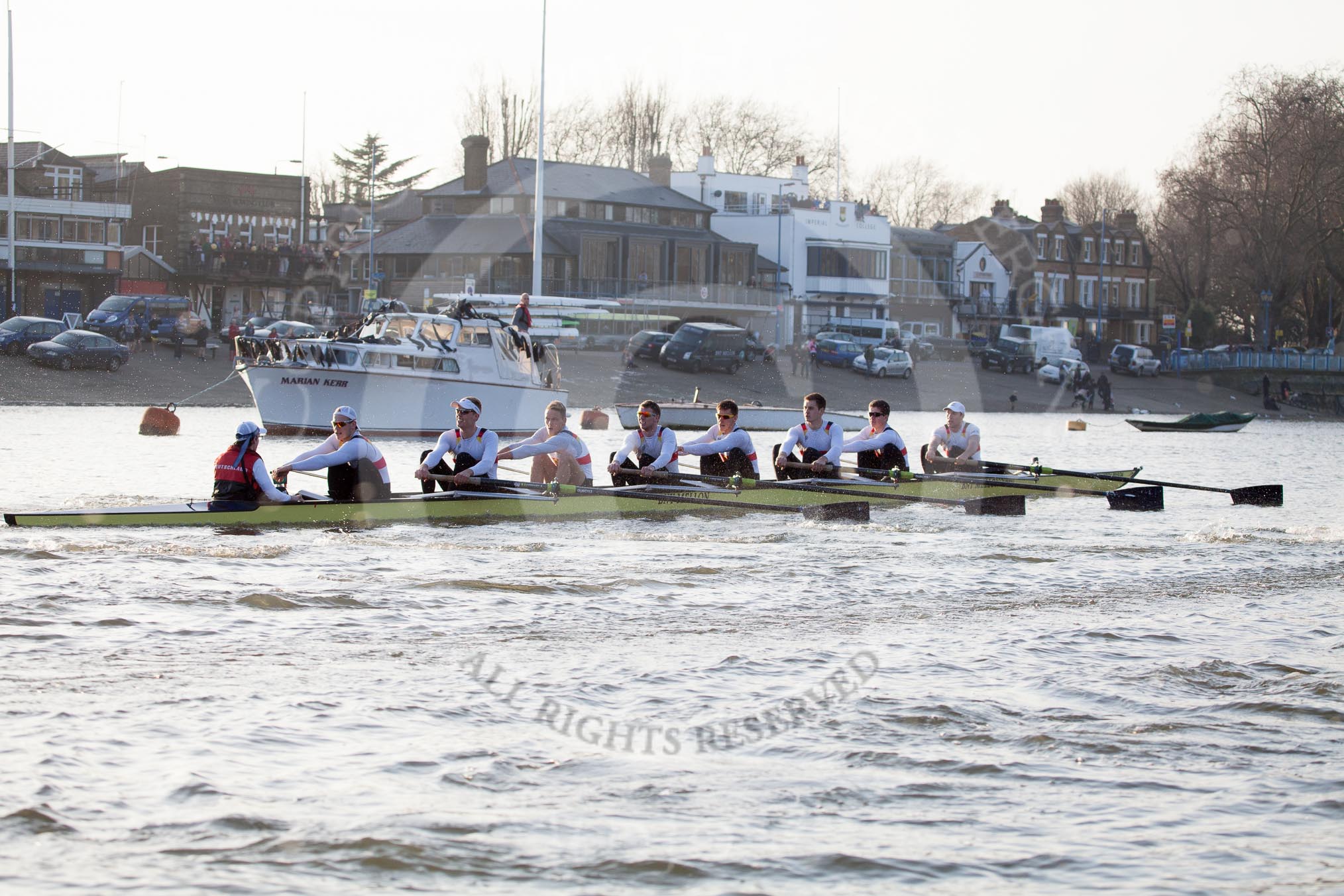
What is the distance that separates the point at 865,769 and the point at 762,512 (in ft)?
36.1

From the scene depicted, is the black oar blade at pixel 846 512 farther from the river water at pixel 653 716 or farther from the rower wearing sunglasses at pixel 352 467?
the rower wearing sunglasses at pixel 352 467

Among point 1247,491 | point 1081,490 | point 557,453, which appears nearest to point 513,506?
point 557,453

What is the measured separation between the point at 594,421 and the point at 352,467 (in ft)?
76.4

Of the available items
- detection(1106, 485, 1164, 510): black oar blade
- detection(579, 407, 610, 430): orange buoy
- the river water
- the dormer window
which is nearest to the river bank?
detection(579, 407, 610, 430): orange buoy

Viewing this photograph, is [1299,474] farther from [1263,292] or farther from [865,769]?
[1263,292]

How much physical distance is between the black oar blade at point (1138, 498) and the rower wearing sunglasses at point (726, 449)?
5259 mm

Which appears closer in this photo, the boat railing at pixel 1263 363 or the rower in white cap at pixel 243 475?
the rower in white cap at pixel 243 475

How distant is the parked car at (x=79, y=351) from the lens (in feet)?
132

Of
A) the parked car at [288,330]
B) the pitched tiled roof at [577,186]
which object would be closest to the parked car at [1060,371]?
the pitched tiled roof at [577,186]

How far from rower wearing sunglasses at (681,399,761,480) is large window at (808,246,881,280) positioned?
197 feet

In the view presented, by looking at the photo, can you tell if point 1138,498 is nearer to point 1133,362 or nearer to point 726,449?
point 726,449

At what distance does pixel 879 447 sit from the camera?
1934 centimetres

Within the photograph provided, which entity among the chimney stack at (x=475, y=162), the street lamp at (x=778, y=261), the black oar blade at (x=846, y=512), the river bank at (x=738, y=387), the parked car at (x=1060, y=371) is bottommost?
the black oar blade at (x=846, y=512)

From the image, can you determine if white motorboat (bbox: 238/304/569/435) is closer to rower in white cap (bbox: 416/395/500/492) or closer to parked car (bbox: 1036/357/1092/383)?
rower in white cap (bbox: 416/395/500/492)
